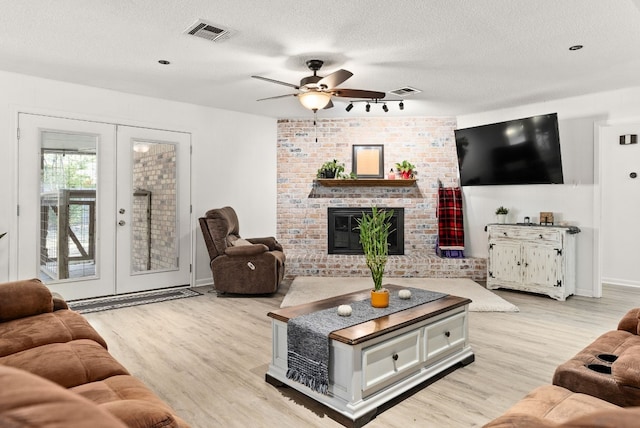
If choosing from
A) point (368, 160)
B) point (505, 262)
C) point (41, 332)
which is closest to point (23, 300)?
point (41, 332)

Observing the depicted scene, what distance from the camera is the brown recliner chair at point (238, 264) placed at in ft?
15.7

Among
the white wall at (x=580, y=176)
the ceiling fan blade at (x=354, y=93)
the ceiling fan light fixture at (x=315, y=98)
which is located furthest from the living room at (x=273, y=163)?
the ceiling fan light fixture at (x=315, y=98)

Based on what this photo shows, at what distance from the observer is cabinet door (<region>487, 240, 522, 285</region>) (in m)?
5.04

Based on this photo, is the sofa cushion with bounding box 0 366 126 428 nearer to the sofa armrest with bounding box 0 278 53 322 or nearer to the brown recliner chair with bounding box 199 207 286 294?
the sofa armrest with bounding box 0 278 53 322

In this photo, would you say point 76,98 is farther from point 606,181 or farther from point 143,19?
point 606,181

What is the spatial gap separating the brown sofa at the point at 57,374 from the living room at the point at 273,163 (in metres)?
0.81

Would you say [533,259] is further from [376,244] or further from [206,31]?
[206,31]

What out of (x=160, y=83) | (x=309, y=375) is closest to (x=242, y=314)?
(x=309, y=375)

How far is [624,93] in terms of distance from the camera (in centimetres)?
461

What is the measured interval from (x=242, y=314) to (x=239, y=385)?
5.24 feet

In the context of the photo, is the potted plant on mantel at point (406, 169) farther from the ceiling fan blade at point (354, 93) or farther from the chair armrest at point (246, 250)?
the chair armrest at point (246, 250)

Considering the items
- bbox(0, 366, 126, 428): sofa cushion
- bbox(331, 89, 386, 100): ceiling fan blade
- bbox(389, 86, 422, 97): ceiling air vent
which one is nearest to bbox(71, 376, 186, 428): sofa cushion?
bbox(0, 366, 126, 428): sofa cushion

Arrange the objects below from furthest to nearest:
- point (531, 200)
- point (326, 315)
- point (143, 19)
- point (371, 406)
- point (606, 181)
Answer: point (606, 181) → point (531, 200) → point (143, 19) → point (326, 315) → point (371, 406)

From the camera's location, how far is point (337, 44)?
3.36 metres
